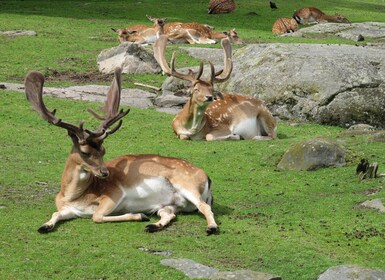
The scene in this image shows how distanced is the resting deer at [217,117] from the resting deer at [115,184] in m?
4.83

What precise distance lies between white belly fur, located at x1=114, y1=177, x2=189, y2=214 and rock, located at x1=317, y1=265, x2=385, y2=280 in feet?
7.74

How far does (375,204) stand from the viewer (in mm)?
9820

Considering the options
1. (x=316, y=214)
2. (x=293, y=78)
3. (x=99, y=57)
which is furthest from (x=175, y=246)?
(x=99, y=57)

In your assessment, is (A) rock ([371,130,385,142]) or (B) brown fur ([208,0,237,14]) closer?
(A) rock ([371,130,385,142])

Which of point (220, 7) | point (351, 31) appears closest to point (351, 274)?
point (351, 31)

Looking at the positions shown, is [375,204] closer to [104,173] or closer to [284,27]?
[104,173]

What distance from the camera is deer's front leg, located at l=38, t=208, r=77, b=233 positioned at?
8.82 metres

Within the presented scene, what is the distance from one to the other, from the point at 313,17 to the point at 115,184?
23205 mm

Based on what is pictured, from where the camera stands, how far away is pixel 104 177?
29.8 ft

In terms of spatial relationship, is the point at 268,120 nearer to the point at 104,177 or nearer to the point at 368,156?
the point at 368,156

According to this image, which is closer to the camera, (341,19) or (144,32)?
(144,32)

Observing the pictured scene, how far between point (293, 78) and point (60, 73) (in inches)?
199

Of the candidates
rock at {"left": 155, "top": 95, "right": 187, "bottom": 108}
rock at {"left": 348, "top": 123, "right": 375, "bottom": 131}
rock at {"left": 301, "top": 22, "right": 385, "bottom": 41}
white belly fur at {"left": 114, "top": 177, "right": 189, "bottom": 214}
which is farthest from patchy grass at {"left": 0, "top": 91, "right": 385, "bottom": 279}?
rock at {"left": 301, "top": 22, "right": 385, "bottom": 41}

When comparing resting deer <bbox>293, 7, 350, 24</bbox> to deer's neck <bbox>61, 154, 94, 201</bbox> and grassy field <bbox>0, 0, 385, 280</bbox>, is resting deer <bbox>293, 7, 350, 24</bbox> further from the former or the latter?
deer's neck <bbox>61, 154, 94, 201</bbox>
